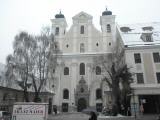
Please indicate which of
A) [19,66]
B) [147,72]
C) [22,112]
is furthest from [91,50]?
[22,112]

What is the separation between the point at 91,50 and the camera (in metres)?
44.5

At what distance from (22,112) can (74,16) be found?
121 ft

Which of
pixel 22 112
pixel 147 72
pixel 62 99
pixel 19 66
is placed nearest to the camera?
pixel 22 112

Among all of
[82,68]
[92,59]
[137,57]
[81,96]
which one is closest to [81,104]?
[81,96]

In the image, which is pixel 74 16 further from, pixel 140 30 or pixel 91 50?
pixel 140 30

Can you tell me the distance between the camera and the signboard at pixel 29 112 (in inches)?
527

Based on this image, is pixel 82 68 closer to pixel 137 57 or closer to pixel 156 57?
pixel 137 57

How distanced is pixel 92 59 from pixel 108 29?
332 inches

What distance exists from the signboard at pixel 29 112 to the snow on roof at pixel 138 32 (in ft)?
67.0

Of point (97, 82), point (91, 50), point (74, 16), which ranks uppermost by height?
point (74, 16)

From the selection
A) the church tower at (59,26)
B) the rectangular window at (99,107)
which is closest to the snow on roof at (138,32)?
the church tower at (59,26)

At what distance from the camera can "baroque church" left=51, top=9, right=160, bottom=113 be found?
29.0 m

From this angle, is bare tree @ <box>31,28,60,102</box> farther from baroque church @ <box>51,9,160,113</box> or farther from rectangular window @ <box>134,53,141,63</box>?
rectangular window @ <box>134,53,141,63</box>

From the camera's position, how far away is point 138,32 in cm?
3478
